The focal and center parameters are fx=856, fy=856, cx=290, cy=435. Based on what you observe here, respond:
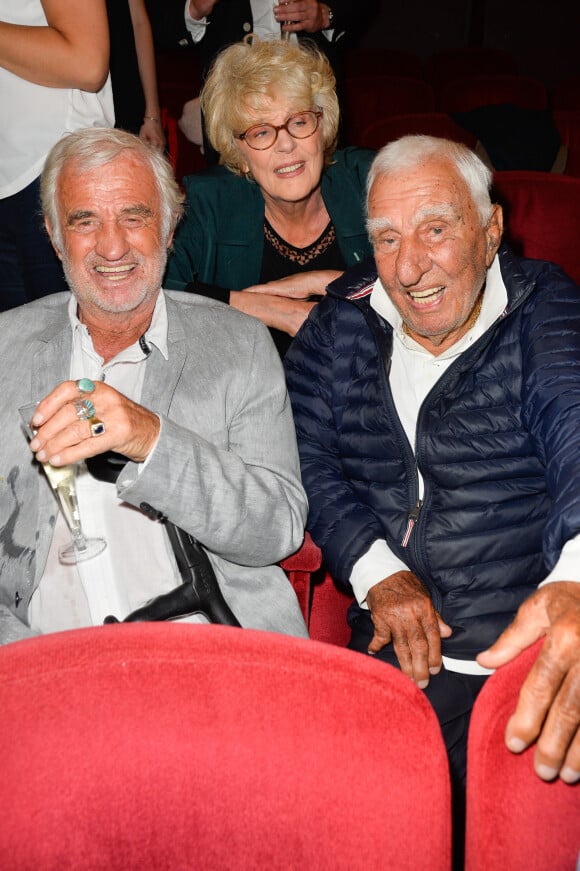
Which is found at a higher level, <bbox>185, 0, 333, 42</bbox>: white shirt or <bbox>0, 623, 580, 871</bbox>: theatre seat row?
<bbox>185, 0, 333, 42</bbox>: white shirt

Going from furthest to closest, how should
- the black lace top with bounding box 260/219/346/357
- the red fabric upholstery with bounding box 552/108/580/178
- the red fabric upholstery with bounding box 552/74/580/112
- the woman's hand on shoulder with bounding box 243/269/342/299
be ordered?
the red fabric upholstery with bounding box 552/74/580/112 → the red fabric upholstery with bounding box 552/108/580/178 → the black lace top with bounding box 260/219/346/357 → the woman's hand on shoulder with bounding box 243/269/342/299

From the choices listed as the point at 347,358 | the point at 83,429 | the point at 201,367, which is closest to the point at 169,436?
the point at 83,429

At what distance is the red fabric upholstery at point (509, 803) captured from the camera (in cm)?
89

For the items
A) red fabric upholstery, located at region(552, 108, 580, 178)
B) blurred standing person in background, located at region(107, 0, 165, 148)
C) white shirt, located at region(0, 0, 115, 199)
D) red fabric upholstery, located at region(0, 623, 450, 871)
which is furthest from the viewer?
red fabric upholstery, located at region(552, 108, 580, 178)

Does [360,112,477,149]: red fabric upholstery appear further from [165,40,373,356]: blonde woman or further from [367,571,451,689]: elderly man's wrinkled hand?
[367,571,451,689]: elderly man's wrinkled hand

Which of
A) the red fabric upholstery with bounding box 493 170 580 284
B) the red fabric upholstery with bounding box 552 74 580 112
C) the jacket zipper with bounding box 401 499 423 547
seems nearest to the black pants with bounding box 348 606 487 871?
the jacket zipper with bounding box 401 499 423 547

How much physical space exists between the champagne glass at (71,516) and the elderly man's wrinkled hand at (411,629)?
531 millimetres

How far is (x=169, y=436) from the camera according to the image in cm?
139

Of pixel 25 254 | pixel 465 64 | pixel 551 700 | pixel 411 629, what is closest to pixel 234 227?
pixel 25 254

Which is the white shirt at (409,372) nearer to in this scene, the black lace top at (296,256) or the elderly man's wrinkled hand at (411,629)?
the elderly man's wrinkled hand at (411,629)

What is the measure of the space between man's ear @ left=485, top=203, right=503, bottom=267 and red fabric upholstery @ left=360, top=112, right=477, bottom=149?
5.81ft

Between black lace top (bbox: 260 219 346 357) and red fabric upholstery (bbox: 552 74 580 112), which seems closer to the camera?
black lace top (bbox: 260 219 346 357)

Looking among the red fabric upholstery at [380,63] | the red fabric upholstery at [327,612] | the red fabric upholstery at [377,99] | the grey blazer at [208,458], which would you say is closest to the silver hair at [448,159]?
the grey blazer at [208,458]

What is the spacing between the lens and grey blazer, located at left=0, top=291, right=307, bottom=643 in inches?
57.3
